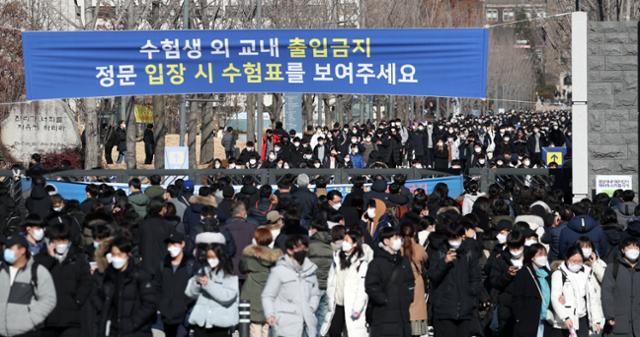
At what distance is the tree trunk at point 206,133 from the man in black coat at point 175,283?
99.9ft

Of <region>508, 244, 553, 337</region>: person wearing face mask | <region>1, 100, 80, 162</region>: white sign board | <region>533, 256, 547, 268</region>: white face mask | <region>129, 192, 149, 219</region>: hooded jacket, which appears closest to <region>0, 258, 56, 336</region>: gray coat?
<region>508, 244, 553, 337</region>: person wearing face mask

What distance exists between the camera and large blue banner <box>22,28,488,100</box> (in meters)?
25.7

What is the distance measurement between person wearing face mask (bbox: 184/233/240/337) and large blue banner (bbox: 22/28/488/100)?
12.4 metres

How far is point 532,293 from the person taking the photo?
14297mm

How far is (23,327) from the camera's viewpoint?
43.0ft

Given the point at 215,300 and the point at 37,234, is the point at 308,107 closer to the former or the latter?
the point at 37,234

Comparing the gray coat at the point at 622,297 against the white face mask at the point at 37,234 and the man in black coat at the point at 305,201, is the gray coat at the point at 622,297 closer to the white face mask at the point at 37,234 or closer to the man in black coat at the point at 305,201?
the man in black coat at the point at 305,201

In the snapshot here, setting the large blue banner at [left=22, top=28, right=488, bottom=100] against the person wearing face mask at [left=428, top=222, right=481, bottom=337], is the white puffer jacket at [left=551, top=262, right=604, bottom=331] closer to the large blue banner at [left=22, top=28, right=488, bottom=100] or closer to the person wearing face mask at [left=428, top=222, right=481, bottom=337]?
the person wearing face mask at [left=428, top=222, right=481, bottom=337]

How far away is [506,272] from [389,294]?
4.82 ft

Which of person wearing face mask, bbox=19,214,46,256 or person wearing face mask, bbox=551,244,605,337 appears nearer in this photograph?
person wearing face mask, bbox=551,244,605,337

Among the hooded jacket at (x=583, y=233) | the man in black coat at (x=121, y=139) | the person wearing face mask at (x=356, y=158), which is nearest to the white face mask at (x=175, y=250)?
the hooded jacket at (x=583, y=233)

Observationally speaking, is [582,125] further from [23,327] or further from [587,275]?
[23,327]

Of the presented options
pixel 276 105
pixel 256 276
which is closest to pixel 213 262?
pixel 256 276

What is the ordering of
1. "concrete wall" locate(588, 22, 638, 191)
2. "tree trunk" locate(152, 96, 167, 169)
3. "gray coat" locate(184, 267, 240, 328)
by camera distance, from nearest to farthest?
"gray coat" locate(184, 267, 240, 328) < "concrete wall" locate(588, 22, 638, 191) < "tree trunk" locate(152, 96, 167, 169)
